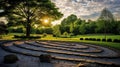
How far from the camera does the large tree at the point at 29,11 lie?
45844 mm

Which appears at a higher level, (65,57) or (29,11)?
(29,11)

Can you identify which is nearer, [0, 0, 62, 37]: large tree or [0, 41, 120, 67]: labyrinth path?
[0, 41, 120, 67]: labyrinth path

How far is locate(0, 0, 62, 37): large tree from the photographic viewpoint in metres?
45.8

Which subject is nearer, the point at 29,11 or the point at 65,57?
the point at 65,57

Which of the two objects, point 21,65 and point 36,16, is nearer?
point 21,65

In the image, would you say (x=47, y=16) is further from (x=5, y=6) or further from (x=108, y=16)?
(x=108, y=16)

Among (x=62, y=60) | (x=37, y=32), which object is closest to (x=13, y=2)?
(x=62, y=60)

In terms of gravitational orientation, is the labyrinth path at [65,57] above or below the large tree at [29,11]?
below

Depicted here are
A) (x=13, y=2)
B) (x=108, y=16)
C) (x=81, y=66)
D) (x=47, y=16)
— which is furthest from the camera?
(x=108, y=16)

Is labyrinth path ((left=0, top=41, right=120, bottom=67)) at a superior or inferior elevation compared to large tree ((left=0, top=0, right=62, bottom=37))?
inferior

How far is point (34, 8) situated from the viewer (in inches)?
1916

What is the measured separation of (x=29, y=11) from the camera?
161 feet

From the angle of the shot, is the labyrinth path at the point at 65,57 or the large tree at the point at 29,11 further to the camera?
the large tree at the point at 29,11

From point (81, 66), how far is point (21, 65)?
482 cm
